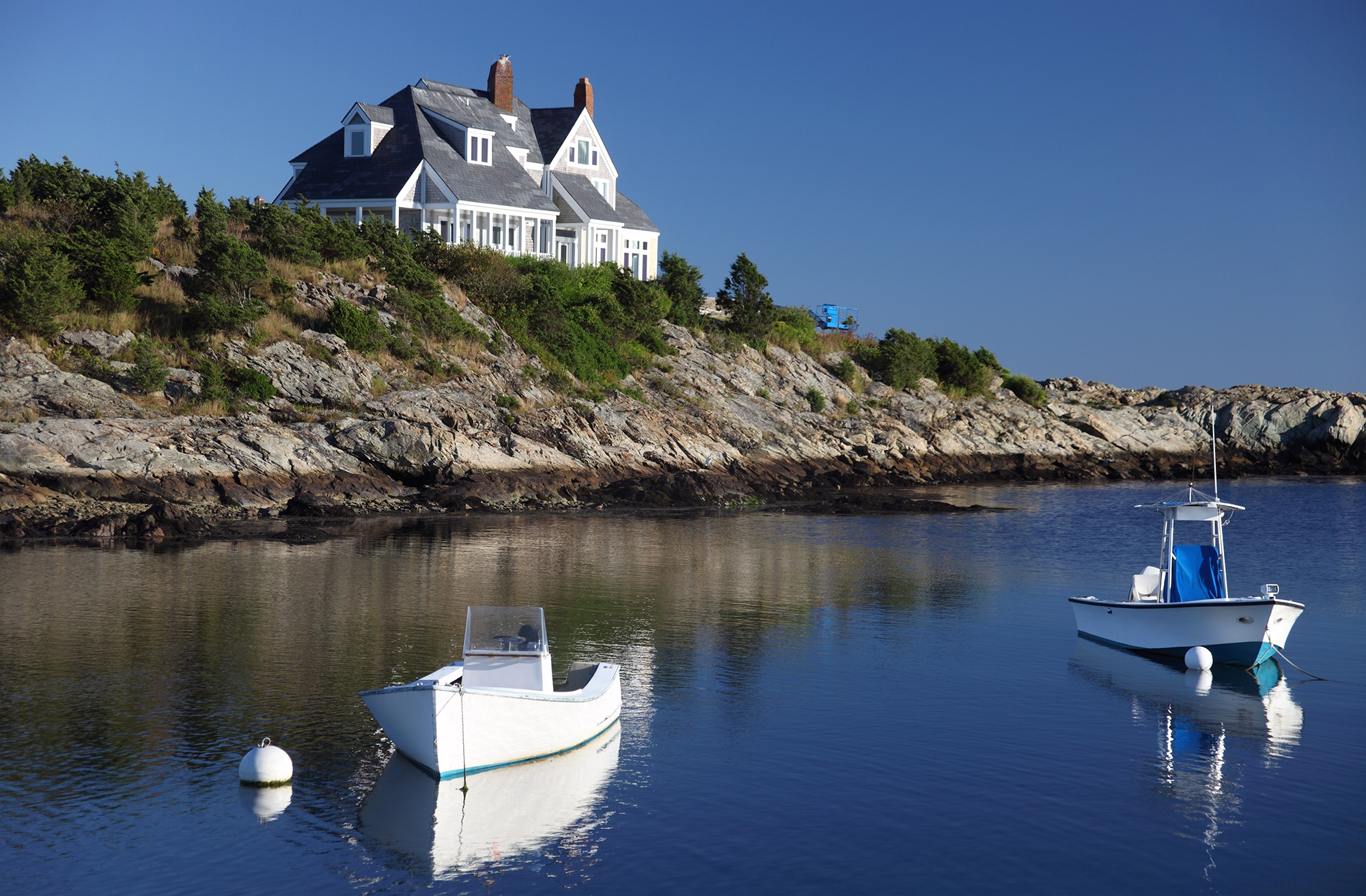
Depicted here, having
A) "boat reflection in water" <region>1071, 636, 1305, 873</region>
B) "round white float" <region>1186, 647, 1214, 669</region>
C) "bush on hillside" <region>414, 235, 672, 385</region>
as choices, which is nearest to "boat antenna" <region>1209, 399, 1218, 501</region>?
"round white float" <region>1186, 647, 1214, 669</region>

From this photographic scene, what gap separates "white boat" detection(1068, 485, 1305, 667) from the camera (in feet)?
63.4

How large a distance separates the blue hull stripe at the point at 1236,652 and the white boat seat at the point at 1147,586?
1477mm

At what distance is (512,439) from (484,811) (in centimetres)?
3513

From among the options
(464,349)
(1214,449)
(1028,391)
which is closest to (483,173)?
(464,349)

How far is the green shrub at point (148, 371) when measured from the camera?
4022 cm

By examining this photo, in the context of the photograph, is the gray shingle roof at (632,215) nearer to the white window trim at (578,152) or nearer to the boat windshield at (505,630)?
the white window trim at (578,152)

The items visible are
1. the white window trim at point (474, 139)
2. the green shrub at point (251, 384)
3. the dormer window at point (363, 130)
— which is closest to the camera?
the green shrub at point (251, 384)

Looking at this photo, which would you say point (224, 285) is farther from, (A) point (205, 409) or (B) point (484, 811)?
(B) point (484, 811)

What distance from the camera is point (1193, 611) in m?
19.8

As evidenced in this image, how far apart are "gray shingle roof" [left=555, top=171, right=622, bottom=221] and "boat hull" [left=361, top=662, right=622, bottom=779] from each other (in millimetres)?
53868

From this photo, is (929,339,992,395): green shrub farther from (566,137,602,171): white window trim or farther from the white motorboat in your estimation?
the white motorboat

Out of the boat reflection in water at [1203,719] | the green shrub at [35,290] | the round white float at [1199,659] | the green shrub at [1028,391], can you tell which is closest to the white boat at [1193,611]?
the round white float at [1199,659]

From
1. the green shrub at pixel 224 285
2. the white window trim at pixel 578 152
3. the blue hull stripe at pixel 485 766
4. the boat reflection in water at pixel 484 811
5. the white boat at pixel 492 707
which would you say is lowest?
the boat reflection in water at pixel 484 811

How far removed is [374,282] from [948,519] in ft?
92.2
